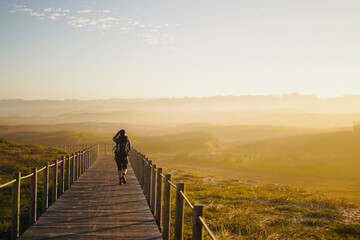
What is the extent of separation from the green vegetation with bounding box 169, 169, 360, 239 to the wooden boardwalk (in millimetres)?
1535

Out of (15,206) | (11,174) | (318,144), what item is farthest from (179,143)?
(15,206)

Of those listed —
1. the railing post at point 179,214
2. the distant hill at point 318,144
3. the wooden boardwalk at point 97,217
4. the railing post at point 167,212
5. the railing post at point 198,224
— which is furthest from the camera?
the distant hill at point 318,144

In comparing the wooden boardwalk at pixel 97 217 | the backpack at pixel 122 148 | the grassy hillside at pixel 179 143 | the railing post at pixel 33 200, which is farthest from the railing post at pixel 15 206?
the grassy hillside at pixel 179 143

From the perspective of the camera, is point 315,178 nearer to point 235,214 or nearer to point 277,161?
point 277,161

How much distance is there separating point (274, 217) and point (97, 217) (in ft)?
20.0

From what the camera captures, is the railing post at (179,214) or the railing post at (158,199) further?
the railing post at (158,199)

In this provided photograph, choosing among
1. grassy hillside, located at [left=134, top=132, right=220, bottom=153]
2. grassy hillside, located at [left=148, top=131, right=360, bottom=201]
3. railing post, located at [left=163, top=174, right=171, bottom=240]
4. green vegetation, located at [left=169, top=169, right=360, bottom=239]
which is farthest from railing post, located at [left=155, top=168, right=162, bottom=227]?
grassy hillside, located at [left=134, top=132, right=220, bottom=153]

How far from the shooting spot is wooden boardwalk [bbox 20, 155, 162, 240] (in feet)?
21.5

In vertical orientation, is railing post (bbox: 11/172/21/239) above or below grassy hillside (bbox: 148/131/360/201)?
above

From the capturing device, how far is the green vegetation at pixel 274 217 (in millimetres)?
9094

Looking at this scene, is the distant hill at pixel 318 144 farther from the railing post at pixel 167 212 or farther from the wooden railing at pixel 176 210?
the railing post at pixel 167 212

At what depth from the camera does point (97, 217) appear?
307 inches

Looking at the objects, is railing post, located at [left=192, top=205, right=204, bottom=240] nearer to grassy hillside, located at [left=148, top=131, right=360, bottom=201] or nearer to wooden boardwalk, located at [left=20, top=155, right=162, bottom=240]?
wooden boardwalk, located at [left=20, top=155, right=162, bottom=240]

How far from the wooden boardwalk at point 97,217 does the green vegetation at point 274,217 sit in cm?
153
